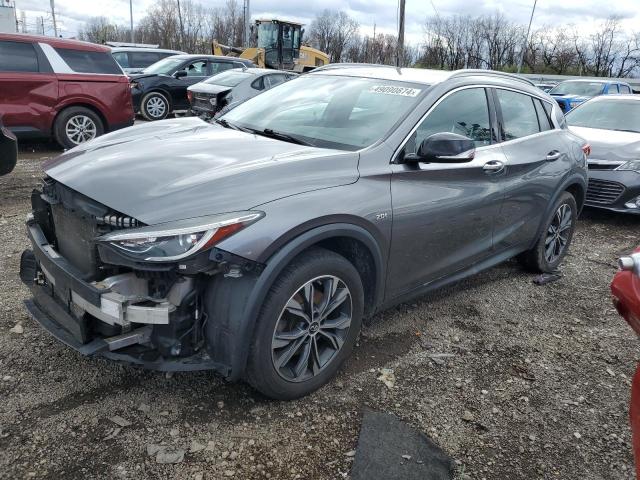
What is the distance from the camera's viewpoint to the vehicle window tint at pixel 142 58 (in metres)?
17.9

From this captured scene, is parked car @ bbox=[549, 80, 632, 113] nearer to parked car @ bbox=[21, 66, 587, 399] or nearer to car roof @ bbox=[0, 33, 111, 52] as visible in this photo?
car roof @ bbox=[0, 33, 111, 52]

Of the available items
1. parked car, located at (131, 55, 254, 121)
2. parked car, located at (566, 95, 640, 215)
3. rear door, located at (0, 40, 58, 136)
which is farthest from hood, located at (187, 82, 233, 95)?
parked car, located at (566, 95, 640, 215)

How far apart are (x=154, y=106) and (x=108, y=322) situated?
12419 millimetres

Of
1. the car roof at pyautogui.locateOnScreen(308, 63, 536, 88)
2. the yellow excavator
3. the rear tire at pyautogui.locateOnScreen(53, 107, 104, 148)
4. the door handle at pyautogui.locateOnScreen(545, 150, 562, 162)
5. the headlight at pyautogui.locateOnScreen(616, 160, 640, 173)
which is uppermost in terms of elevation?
the yellow excavator

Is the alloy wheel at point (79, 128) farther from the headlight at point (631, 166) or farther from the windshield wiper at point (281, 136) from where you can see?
the headlight at point (631, 166)

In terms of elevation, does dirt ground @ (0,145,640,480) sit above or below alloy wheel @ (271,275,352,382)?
below

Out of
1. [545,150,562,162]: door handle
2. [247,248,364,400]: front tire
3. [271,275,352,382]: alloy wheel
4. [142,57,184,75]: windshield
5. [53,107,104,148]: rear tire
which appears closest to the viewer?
[247,248,364,400]: front tire

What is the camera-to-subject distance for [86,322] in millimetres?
2586

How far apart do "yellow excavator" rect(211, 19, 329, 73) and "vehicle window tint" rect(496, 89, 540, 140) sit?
2074cm

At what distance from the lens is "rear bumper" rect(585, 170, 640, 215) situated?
23.2ft

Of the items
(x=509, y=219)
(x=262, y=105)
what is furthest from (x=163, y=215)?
(x=509, y=219)

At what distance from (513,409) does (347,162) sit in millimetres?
1688

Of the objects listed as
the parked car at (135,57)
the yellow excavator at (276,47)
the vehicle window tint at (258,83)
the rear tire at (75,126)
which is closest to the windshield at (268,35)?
the yellow excavator at (276,47)

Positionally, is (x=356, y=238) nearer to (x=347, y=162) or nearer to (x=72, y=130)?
(x=347, y=162)
